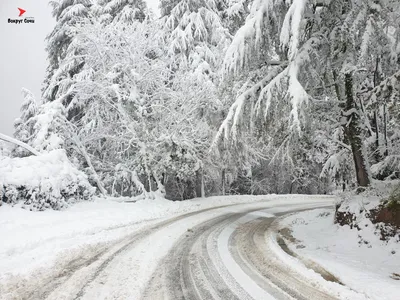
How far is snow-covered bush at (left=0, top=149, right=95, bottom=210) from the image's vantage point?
1002 centimetres

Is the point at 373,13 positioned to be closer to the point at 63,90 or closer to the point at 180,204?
the point at 180,204

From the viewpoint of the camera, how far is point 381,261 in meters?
5.73

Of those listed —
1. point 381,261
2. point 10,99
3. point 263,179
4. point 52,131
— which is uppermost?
point 10,99

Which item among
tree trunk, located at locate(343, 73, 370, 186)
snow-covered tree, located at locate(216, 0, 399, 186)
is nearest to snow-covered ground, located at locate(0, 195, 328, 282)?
snow-covered tree, located at locate(216, 0, 399, 186)

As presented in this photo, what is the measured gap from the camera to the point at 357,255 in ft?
20.3

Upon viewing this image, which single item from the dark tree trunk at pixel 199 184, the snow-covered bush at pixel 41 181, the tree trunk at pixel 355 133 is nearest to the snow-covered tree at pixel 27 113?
the snow-covered bush at pixel 41 181

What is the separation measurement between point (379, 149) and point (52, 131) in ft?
42.0

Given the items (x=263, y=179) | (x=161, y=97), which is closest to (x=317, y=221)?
(x=161, y=97)

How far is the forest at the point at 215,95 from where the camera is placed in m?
6.40

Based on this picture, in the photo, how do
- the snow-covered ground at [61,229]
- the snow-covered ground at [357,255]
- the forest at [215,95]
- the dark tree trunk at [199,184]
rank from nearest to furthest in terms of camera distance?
the snow-covered ground at [357,255] → the snow-covered ground at [61,229] → the forest at [215,95] → the dark tree trunk at [199,184]

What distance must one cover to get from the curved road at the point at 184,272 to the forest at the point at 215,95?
2.54 m

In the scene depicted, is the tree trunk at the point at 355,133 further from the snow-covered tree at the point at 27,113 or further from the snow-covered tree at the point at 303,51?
the snow-covered tree at the point at 27,113

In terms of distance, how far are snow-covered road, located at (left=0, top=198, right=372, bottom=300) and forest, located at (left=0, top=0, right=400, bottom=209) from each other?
252 centimetres

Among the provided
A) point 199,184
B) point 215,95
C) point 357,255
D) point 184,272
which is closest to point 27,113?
point 199,184
